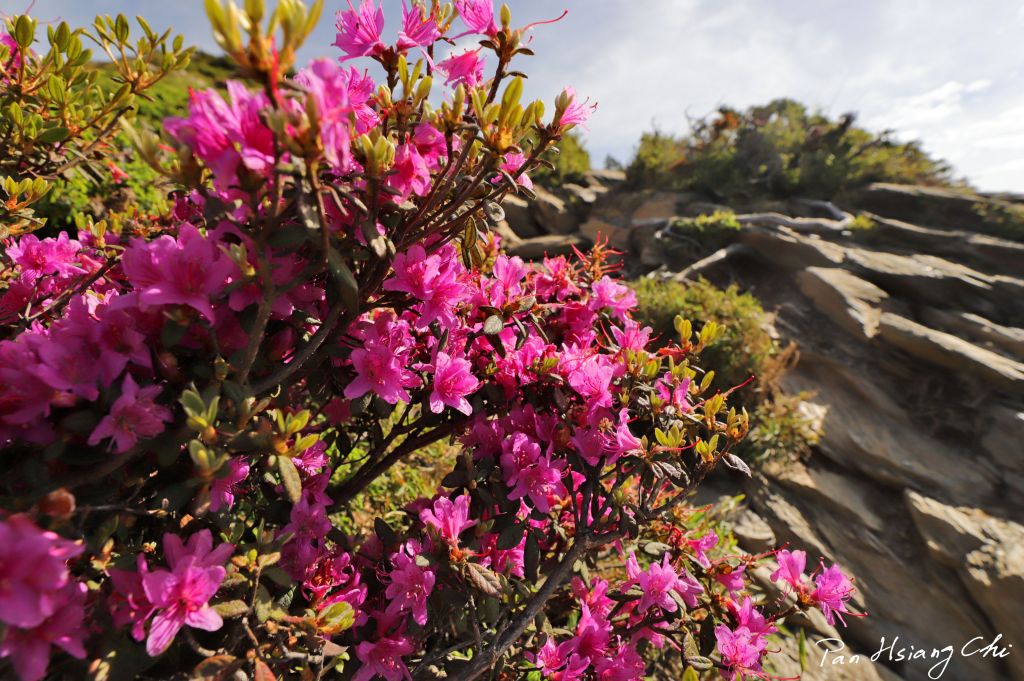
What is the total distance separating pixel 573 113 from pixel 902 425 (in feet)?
20.0

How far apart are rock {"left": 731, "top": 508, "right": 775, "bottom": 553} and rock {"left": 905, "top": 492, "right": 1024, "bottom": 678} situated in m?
1.43

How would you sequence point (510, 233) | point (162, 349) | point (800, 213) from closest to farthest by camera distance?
1. point (162, 349)
2. point (510, 233)
3. point (800, 213)

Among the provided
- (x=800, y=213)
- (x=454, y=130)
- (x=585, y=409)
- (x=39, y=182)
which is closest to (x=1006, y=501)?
(x=585, y=409)

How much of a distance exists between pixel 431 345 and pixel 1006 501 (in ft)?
19.7

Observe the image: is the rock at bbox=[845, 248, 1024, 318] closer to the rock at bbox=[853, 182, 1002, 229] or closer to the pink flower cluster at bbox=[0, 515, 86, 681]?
the rock at bbox=[853, 182, 1002, 229]

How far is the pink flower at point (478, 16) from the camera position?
3.08 feet

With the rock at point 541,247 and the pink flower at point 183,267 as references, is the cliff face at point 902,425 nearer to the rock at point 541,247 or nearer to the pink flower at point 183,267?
the rock at point 541,247

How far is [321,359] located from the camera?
1093 mm

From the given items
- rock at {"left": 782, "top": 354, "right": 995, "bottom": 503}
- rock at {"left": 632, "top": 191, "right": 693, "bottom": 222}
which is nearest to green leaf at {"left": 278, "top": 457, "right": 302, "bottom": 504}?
rock at {"left": 782, "top": 354, "right": 995, "bottom": 503}

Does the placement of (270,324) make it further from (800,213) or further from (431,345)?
(800,213)

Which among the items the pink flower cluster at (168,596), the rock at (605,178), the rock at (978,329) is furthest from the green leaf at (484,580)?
the rock at (605,178)

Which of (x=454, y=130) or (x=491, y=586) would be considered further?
(x=491, y=586)

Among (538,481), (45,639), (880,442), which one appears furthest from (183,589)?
(880,442)

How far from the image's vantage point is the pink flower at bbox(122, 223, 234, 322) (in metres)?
0.80
